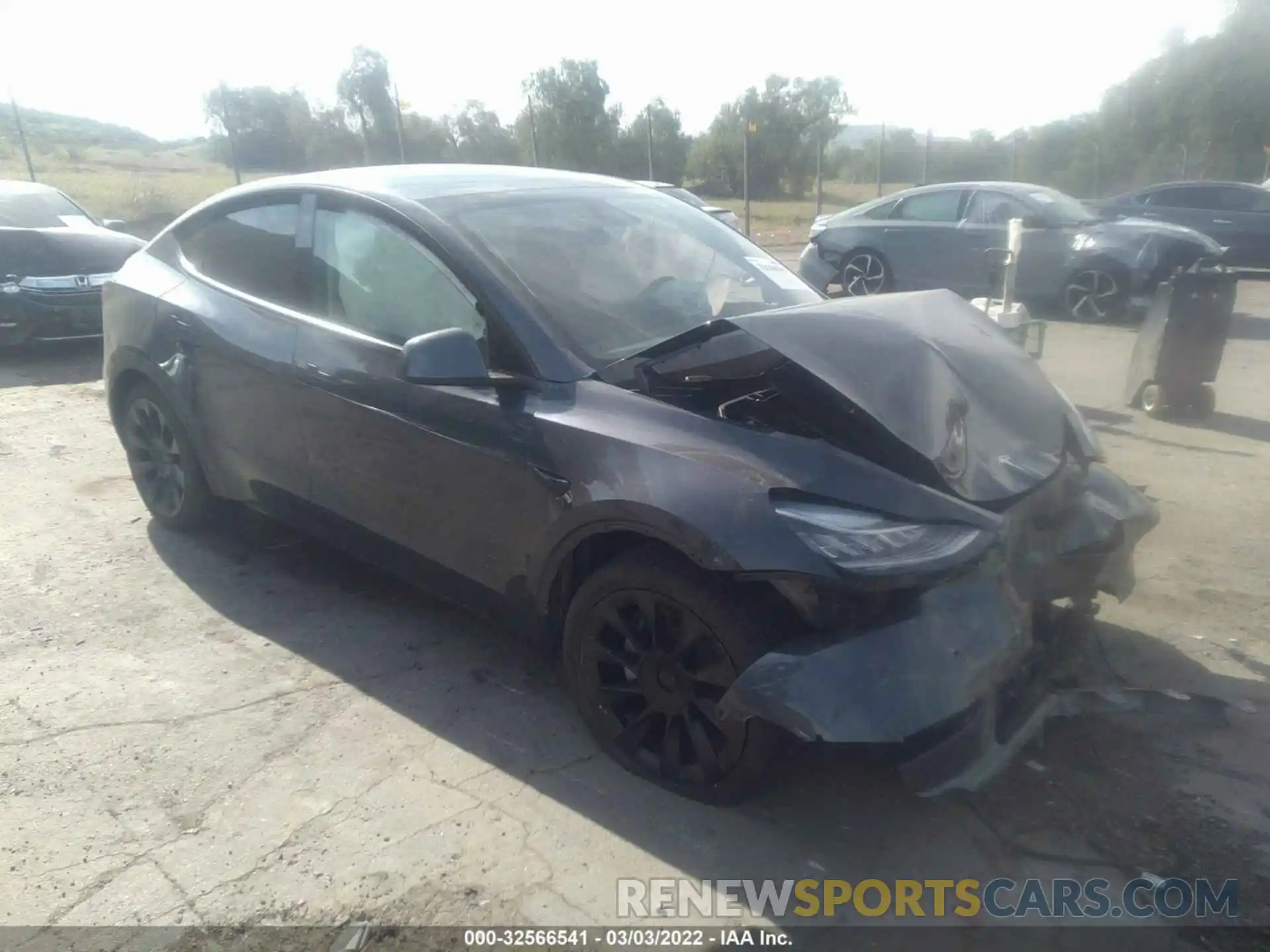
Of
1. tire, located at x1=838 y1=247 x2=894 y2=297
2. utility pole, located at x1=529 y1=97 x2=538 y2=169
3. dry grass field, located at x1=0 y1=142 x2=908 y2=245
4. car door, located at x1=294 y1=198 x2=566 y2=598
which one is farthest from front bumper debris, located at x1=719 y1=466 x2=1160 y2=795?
utility pole, located at x1=529 y1=97 x2=538 y2=169

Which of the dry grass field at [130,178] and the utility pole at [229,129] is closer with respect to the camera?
the utility pole at [229,129]

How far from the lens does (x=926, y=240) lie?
39.3ft

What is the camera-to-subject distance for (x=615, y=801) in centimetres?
288

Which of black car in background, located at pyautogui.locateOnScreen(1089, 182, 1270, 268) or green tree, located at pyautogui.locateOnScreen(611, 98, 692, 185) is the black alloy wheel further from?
green tree, located at pyautogui.locateOnScreen(611, 98, 692, 185)

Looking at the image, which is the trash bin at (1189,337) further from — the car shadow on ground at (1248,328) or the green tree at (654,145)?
the green tree at (654,145)

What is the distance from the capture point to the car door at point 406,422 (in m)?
3.11

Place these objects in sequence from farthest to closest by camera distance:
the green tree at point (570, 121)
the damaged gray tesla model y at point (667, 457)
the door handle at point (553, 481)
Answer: the green tree at point (570, 121) → the door handle at point (553, 481) → the damaged gray tesla model y at point (667, 457)

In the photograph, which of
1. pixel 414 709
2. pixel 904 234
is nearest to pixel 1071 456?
pixel 414 709

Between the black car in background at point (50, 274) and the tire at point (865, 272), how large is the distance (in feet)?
26.5

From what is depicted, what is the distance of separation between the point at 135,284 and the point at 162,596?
1466 mm

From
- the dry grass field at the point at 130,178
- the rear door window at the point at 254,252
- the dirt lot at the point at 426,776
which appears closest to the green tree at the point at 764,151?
the dry grass field at the point at 130,178

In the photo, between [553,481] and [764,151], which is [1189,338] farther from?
[764,151]

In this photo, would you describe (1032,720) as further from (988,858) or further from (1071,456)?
(1071,456)

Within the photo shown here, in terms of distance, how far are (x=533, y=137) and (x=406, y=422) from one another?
16061mm
